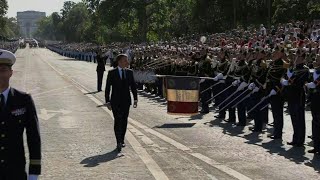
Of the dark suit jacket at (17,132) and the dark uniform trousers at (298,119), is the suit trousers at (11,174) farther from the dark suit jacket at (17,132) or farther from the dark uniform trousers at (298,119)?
Result: the dark uniform trousers at (298,119)

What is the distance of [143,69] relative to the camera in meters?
26.2

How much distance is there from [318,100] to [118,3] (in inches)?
3123

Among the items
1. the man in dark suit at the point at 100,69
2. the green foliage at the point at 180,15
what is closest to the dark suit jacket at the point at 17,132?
the man in dark suit at the point at 100,69

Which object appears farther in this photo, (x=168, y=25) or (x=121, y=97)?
(x=168, y=25)

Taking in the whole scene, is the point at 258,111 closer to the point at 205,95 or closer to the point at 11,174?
the point at 205,95

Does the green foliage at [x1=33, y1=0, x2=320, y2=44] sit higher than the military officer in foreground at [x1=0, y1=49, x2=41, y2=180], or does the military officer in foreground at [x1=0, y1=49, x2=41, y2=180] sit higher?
the green foliage at [x1=33, y1=0, x2=320, y2=44]

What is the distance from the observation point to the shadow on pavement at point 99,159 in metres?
9.33

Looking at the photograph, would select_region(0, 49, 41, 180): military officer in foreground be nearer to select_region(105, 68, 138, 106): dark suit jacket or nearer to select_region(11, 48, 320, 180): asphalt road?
select_region(11, 48, 320, 180): asphalt road

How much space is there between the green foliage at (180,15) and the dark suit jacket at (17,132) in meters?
33.6

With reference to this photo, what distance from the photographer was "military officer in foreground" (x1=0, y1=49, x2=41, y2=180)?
4.36m

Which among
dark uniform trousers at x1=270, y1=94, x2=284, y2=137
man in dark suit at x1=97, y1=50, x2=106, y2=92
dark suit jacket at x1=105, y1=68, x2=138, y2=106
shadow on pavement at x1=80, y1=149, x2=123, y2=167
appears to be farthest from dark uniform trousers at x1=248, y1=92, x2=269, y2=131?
man in dark suit at x1=97, y1=50, x2=106, y2=92

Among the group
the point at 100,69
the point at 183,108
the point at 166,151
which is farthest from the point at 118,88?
the point at 100,69

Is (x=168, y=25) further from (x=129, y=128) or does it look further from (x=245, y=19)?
(x=129, y=128)

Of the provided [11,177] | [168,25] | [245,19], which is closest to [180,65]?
[11,177]
